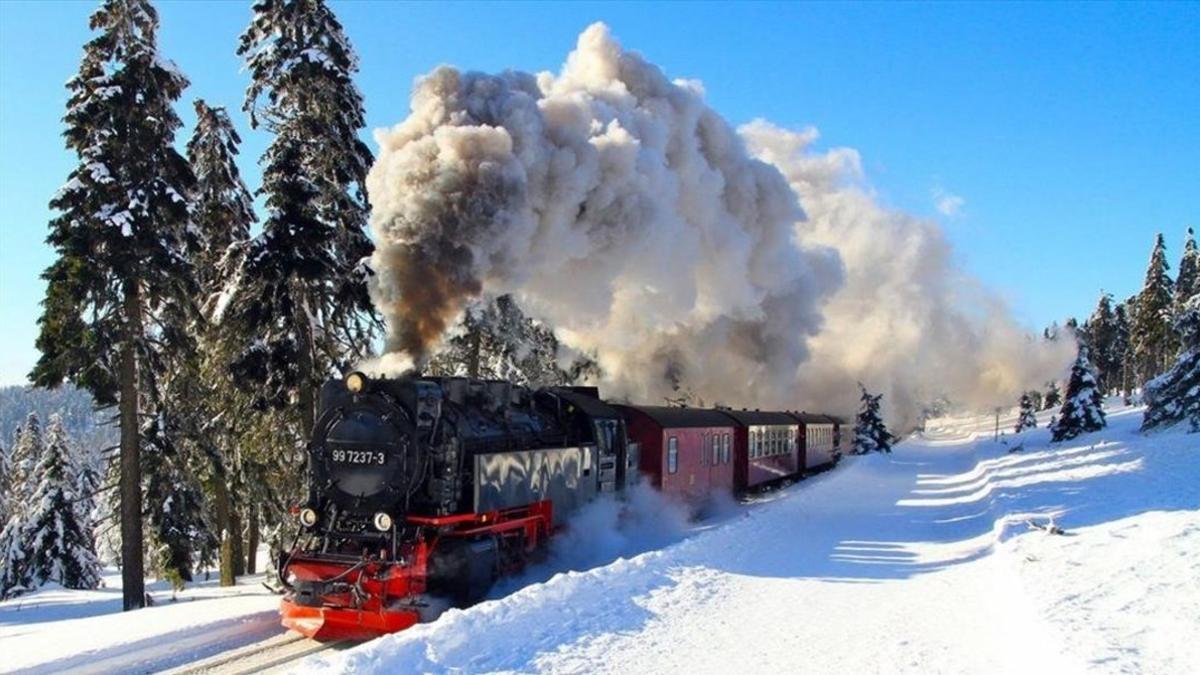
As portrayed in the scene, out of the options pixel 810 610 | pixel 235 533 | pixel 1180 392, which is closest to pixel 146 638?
pixel 810 610

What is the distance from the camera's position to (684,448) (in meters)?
18.6

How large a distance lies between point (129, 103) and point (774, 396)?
1109 inches

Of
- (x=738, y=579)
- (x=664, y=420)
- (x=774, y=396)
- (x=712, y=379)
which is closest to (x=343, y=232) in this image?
(x=664, y=420)

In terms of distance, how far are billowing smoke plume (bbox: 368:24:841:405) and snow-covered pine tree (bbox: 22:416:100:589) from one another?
17.1m

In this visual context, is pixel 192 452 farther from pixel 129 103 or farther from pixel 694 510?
pixel 694 510

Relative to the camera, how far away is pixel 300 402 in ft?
55.8

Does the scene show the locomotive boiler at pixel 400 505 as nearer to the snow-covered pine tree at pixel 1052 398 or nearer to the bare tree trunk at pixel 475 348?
the bare tree trunk at pixel 475 348

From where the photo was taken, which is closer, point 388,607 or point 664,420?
point 388,607

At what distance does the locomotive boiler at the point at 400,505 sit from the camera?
369 inches

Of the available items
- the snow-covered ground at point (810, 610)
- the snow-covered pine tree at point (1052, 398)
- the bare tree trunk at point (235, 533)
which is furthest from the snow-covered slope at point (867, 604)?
the snow-covered pine tree at point (1052, 398)

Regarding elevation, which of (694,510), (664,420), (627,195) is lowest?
(694,510)

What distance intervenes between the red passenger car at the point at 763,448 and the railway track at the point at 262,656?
14745mm

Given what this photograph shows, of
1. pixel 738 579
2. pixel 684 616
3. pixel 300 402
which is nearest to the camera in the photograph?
pixel 684 616

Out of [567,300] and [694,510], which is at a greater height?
[567,300]
